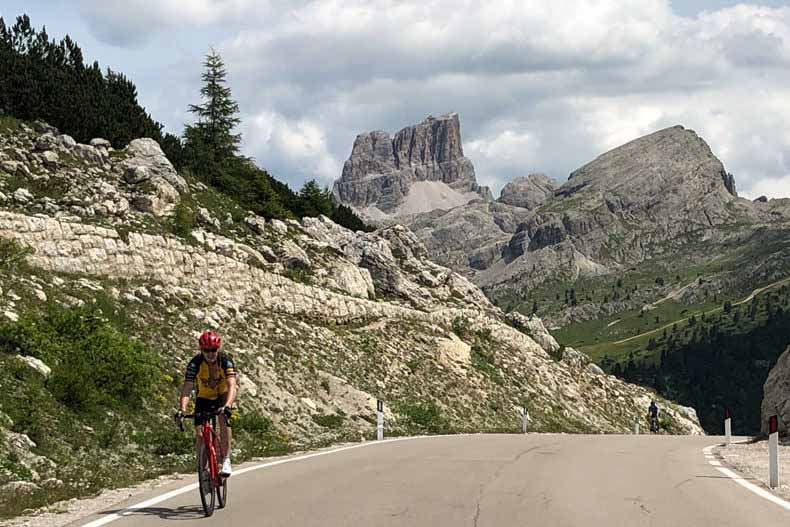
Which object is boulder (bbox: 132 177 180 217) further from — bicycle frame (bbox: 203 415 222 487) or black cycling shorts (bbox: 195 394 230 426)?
bicycle frame (bbox: 203 415 222 487)

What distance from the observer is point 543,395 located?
4412 cm

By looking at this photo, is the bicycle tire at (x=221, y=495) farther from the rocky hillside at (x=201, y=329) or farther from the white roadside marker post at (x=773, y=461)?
the white roadside marker post at (x=773, y=461)

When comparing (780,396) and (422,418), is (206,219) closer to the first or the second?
(422,418)

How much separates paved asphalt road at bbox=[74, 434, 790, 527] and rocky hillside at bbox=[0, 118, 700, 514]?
7.72 feet

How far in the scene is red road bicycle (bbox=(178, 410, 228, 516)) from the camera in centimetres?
1047

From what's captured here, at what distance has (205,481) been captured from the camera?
414 inches

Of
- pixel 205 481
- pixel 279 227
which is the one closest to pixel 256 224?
pixel 279 227

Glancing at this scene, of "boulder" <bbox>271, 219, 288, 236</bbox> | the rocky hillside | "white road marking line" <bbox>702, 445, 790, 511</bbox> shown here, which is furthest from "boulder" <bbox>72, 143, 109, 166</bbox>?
"white road marking line" <bbox>702, 445, 790, 511</bbox>

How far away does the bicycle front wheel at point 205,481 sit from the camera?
10.4 meters

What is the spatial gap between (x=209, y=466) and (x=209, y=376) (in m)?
1.21

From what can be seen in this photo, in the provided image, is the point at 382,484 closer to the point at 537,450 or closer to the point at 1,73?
the point at 537,450

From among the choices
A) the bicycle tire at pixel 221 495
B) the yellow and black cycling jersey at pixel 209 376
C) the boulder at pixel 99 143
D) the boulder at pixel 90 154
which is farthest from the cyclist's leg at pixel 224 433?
the boulder at pixel 99 143

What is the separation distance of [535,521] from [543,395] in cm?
3442

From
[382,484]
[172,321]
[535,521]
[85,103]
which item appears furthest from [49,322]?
[85,103]
